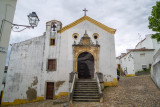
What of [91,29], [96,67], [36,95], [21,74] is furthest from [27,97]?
[91,29]

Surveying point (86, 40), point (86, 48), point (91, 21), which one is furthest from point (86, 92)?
point (91, 21)

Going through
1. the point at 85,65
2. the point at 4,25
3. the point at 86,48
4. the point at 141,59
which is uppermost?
the point at 86,48

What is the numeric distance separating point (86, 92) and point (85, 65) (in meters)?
4.43

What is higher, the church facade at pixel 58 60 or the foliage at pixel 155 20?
the foliage at pixel 155 20

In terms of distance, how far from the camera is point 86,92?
29.2 ft

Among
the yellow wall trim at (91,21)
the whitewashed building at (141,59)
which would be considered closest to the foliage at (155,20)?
the yellow wall trim at (91,21)

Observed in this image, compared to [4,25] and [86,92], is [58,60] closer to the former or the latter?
Answer: [86,92]

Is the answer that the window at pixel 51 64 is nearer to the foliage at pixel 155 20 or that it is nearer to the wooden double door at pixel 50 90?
the wooden double door at pixel 50 90

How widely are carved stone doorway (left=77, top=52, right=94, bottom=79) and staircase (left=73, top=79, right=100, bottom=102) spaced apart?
2716 mm

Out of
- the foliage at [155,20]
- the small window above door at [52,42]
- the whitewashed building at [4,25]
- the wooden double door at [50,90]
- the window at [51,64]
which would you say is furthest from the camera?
the small window above door at [52,42]

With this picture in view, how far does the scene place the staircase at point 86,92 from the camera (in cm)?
817

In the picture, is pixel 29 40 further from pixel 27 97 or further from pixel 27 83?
pixel 27 97

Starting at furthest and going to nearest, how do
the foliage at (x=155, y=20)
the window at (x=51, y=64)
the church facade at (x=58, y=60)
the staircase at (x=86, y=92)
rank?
the window at (x=51, y=64) < the church facade at (x=58, y=60) < the foliage at (x=155, y=20) < the staircase at (x=86, y=92)

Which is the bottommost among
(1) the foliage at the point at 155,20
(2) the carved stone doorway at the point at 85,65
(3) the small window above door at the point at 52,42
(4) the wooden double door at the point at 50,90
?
(4) the wooden double door at the point at 50,90
